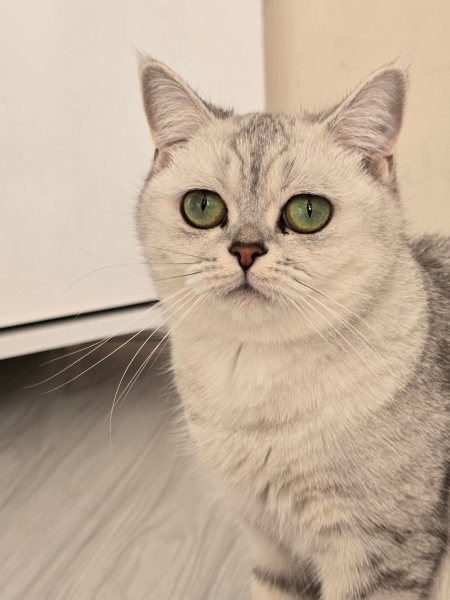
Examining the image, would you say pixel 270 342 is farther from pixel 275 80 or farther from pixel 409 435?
pixel 275 80

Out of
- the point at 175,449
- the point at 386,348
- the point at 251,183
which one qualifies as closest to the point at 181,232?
the point at 251,183

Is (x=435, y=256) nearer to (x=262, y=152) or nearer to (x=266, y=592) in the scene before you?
(x=262, y=152)

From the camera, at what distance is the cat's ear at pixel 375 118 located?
0.71 metres

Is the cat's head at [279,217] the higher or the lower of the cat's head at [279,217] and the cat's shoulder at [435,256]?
the higher


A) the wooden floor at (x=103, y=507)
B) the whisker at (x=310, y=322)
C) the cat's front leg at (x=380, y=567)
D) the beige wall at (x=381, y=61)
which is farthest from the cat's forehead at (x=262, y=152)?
the beige wall at (x=381, y=61)

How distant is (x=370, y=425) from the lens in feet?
2.32

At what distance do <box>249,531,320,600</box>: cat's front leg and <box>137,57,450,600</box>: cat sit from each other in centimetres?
10

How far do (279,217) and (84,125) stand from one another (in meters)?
0.77

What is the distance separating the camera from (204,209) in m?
0.72

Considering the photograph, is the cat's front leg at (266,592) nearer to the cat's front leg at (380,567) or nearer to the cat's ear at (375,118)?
the cat's front leg at (380,567)

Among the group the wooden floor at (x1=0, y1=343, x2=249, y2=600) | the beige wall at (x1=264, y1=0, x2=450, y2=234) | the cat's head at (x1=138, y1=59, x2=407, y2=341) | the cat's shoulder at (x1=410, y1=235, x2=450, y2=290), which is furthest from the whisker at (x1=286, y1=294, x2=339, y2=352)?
the beige wall at (x1=264, y1=0, x2=450, y2=234)

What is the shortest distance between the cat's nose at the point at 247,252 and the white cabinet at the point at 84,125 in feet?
1.91

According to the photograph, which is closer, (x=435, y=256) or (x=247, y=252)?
(x=247, y=252)

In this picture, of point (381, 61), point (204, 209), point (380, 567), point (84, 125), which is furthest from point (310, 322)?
point (381, 61)
